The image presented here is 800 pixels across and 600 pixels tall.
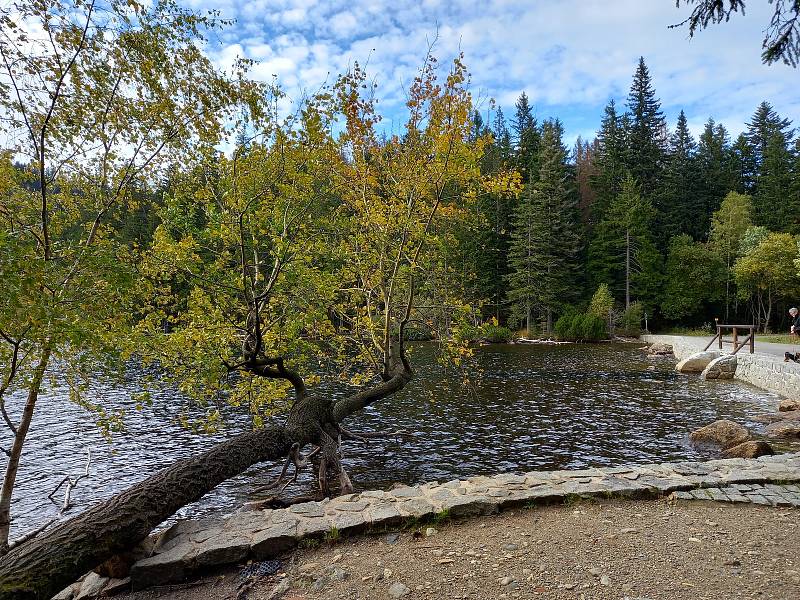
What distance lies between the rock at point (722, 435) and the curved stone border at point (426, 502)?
287cm

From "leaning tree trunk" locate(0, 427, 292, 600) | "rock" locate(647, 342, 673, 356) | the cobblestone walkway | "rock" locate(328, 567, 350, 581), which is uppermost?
"leaning tree trunk" locate(0, 427, 292, 600)

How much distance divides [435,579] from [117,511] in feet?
9.32

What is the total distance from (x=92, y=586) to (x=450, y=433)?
8.24 m

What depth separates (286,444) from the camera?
6.77 m

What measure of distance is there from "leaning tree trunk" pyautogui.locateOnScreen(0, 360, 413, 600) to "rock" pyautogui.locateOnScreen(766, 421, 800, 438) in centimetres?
1046

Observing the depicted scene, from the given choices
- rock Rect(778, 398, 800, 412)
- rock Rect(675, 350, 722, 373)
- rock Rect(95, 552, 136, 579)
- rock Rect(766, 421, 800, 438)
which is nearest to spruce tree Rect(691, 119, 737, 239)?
rock Rect(675, 350, 722, 373)

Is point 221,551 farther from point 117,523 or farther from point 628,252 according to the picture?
point 628,252

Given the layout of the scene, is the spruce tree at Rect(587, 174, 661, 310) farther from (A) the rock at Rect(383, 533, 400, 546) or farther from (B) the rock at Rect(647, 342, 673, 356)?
(A) the rock at Rect(383, 533, 400, 546)

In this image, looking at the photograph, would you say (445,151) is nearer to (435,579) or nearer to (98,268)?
(98,268)

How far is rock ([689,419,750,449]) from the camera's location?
30.5 ft

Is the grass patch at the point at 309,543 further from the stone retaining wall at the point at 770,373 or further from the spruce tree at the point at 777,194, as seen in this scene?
the spruce tree at the point at 777,194

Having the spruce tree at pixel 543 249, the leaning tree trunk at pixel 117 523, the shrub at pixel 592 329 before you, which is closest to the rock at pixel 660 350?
the shrub at pixel 592 329

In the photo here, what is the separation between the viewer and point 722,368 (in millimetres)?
17578

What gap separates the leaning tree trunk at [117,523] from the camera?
3.47 m
